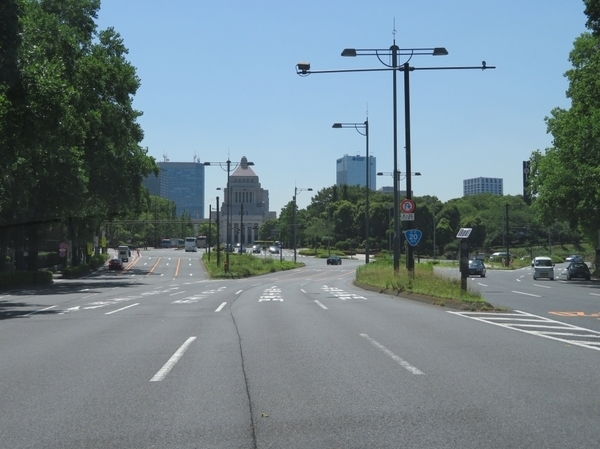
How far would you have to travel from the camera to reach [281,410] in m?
8.39

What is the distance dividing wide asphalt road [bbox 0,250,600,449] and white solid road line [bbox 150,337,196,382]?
19 millimetres

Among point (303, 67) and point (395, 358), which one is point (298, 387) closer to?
point (395, 358)

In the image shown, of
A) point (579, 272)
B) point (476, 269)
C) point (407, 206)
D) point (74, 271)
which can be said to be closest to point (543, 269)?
point (579, 272)

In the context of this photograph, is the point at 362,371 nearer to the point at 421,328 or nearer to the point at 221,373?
the point at 221,373

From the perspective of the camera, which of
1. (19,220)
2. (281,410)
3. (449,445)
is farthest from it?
(19,220)

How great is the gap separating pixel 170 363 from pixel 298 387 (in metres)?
3.05

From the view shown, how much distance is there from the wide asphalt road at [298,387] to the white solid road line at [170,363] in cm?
2

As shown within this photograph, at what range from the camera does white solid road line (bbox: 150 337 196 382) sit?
34.7 feet

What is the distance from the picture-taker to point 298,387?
31.9 ft

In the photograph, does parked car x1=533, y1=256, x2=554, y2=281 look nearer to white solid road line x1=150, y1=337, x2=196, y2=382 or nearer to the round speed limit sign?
the round speed limit sign

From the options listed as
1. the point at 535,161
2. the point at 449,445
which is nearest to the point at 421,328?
the point at 449,445

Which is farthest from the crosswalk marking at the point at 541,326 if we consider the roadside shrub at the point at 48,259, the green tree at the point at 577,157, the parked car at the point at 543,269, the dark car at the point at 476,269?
the roadside shrub at the point at 48,259

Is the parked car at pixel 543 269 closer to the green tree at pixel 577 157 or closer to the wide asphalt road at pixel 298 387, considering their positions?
the green tree at pixel 577 157

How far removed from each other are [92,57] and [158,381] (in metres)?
39.1
